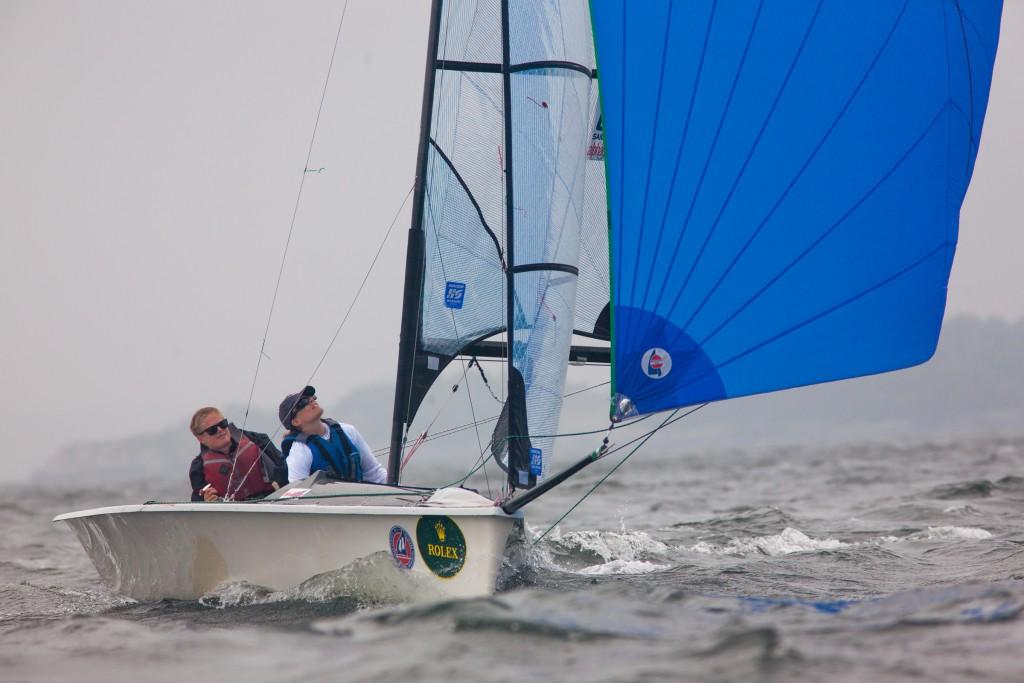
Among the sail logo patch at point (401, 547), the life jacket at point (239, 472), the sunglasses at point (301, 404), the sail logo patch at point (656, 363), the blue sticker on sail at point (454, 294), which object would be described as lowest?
the sail logo patch at point (401, 547)

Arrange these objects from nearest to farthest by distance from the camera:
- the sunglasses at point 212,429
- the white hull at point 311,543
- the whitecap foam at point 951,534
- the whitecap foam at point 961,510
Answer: the white hull at point 311,543, the sunglasses at point 212,429, the whitecap foam at point 951,534, the whitecap foam at point 961,510

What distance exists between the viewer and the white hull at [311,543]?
4746 mm

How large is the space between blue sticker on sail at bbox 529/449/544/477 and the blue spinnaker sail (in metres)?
0.69

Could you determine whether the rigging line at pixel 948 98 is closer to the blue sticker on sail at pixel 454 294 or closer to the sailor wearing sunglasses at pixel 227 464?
the blue sticker on sail at pixel 454 294

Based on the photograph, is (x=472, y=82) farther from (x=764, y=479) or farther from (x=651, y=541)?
(x=764, y=479)

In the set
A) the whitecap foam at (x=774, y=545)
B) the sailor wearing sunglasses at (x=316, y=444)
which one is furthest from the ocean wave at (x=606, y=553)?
the sailor wearing sunglasses at (x=316, y=444)

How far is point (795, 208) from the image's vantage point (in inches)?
195

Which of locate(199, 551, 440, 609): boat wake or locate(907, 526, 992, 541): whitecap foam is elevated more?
locate(907, 526, 992, 541): whitecap foam

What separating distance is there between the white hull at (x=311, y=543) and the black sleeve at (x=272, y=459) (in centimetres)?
65

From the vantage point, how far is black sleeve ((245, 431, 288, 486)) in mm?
5852

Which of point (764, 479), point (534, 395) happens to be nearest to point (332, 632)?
point (534, 395)

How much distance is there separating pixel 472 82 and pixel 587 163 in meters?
0.79

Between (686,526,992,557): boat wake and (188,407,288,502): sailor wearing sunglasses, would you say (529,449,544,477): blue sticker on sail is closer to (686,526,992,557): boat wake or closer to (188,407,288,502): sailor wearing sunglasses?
(188,407,288,502): sailor wearing sunglasses

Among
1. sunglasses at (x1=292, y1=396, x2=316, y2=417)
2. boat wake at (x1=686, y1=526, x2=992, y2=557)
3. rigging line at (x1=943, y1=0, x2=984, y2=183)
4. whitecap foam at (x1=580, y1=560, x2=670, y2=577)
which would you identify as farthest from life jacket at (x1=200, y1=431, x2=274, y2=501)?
rigging line at (x1=943, y1=0, x2=984, y2=183)
